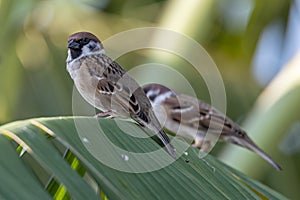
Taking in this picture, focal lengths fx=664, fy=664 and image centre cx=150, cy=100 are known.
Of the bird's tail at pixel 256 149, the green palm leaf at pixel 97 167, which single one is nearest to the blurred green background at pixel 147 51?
the bird's tail at pixel 256 149

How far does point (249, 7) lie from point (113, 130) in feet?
7.15

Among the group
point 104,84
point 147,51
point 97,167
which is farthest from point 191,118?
point 97,167

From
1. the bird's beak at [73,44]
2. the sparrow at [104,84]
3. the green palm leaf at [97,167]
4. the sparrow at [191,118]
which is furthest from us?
the sparrow at [191,118]

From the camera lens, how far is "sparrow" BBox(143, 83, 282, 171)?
3.92m

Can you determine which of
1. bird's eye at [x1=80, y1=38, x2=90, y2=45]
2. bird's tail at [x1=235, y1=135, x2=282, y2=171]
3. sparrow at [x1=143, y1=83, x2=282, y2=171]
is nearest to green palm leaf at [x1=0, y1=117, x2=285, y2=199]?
bird's tail at [x1=235, y1=135, x2=282, y2=171]

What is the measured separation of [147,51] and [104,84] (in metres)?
0.72

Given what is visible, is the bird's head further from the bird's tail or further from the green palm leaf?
the green palm leaf

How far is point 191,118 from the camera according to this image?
4.10m

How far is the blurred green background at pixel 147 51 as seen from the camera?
284cm

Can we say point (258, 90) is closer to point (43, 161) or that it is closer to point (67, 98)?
point (67, 98)

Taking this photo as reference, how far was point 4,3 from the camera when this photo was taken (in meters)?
2.78

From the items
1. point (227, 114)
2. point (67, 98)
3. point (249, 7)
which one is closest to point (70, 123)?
point (67, 98)

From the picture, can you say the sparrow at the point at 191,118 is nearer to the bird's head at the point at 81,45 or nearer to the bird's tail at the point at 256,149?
the bird's tail at the point at 256,149

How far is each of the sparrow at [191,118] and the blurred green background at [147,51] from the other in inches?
4.9
